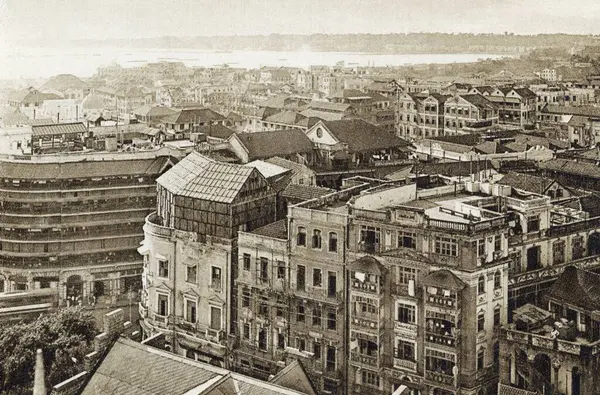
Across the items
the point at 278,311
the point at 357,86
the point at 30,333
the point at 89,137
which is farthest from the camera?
the point at 357,86

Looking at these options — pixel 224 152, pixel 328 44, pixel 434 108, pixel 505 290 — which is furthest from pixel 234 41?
pixel 505 290

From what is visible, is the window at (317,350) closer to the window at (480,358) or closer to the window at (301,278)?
the window at (301,278)

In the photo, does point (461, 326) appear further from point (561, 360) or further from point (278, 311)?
point (278, 311)

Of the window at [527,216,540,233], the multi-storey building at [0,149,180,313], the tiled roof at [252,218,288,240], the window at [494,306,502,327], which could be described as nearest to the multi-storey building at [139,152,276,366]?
the tiled roof at [252,218,288,240]

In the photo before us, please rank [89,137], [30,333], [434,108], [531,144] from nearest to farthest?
[30,333]
[89,137]
[531,144]
[434,108]

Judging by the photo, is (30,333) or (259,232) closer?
(30,333)

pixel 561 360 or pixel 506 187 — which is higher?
pixel 506 187

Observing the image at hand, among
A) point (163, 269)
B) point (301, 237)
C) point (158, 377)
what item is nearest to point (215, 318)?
point (163, 269)
